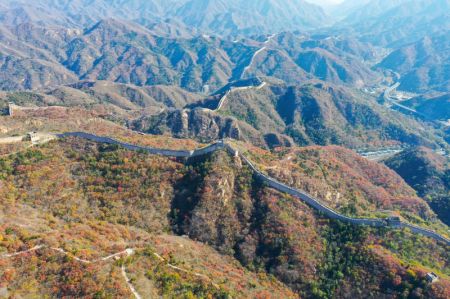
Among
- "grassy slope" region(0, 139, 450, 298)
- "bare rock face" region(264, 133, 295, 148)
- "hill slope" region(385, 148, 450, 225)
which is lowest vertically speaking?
"bare rock face" region(264, 133, 295, 148)

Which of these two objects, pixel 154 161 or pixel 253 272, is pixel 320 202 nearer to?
pixel 253 272

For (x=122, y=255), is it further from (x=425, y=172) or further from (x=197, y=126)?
(x=425, y=172)

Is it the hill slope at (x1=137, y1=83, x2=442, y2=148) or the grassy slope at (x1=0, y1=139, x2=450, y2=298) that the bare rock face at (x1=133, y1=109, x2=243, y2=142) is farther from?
the grassy slope at (x1=0, y1=139, x2=450, y2=298)

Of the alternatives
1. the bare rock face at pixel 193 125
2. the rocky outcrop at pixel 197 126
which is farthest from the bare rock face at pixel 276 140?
the bare rock face at pixel 193 125

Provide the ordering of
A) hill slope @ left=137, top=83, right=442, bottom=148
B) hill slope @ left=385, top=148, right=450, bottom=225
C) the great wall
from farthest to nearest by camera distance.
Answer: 1. hill slope @ left=137, top=83, right=442, bottom=148
2. hill slope @ left=385, top=148, right=450, bottom=225
3. the great wall

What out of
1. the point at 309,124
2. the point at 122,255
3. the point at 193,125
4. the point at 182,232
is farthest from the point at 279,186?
the point at 309,124

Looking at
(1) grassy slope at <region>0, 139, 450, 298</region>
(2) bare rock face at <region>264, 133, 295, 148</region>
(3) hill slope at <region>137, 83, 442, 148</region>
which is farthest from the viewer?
(3) hill slope at <region>137, 83, 442, 148</region>

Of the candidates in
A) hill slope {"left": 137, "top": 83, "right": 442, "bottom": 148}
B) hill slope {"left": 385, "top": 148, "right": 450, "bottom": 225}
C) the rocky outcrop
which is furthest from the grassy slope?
hill slope {"left": 137, "top": 83, "right": 442, "bottom": 148}

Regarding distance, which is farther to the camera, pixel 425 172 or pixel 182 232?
pixel 425 172

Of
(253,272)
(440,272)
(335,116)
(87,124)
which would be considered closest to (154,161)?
(253,272)
